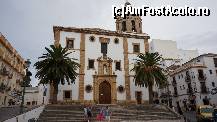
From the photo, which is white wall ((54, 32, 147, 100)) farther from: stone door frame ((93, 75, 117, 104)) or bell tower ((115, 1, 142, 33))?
bell tower ((115, 1, 142, 33))

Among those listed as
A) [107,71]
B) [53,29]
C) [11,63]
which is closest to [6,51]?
[11,63]

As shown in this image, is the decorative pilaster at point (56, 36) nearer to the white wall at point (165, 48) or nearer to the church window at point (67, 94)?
the church window at point (67, 94)

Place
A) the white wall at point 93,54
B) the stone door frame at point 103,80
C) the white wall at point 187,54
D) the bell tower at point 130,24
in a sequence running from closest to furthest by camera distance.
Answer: the white wall at point 93,54 < the stone door frame at point 103,80 < the bell tower at point 130,24 < the white wall at point 187,54

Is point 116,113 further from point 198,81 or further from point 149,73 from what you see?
point 198,81

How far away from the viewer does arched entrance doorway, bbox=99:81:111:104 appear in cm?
3362

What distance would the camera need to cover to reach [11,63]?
4716cm

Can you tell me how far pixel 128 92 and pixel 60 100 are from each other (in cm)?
976

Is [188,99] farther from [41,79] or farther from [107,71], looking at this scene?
[41,79]

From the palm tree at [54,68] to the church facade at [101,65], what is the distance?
3069 mm

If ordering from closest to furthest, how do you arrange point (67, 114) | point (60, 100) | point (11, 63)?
point (67, 114)
point (60, 100)
point (11, 63)

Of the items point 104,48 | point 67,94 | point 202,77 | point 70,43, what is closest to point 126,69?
point 104,48

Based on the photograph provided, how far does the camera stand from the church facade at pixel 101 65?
3289cm

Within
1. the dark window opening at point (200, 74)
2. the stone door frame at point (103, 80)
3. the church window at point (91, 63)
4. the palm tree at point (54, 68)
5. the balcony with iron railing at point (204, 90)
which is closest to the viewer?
the palm tree at point (54, 68)

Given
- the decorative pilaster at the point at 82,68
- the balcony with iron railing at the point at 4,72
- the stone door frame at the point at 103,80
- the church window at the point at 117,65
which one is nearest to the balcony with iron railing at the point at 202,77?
the church window at the point at 117,65
